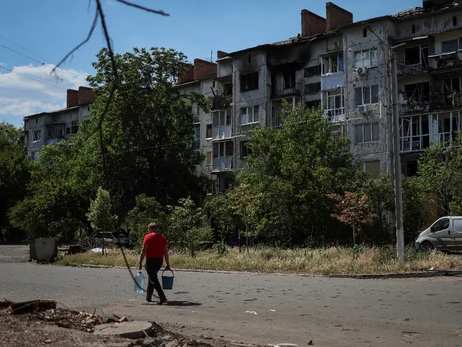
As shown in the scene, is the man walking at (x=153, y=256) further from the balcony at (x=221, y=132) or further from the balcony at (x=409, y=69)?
the balcony at (x=221, y=132)

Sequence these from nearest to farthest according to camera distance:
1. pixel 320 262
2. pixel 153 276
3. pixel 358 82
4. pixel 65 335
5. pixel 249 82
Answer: pixel 65 335 < pixel 153 276 < pixel 320 262 < pixel 358 82 < pixel 249 82

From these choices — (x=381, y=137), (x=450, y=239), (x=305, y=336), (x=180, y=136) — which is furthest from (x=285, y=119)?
(x=305, y=336)

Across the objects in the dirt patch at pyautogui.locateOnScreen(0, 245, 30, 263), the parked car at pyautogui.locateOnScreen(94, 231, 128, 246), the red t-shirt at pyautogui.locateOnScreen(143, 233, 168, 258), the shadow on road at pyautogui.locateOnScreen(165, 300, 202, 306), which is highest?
the red t-shirt at pyautogui.locateOnScreen(143, 233, 168, 258)

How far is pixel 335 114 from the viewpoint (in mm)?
48938

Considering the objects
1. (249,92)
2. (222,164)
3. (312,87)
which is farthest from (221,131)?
(312,87)

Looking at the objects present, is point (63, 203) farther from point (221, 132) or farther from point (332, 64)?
point (332, 64)

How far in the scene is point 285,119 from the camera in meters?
41.8

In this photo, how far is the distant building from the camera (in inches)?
3103

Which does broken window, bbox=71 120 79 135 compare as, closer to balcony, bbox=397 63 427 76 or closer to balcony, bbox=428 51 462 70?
balcony, bbox=397 63 427 76

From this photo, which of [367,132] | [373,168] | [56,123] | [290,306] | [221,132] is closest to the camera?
[290,306]

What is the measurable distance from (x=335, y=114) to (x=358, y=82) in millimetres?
3141

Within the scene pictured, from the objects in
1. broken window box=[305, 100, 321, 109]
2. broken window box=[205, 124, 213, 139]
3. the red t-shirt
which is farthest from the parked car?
the red t-shirt

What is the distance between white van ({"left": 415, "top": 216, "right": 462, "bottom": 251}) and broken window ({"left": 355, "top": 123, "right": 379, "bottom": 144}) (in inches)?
647

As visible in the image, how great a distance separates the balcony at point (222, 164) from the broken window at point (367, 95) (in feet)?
44.3
